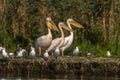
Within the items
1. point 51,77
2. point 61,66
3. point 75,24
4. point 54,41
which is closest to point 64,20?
point 75,24

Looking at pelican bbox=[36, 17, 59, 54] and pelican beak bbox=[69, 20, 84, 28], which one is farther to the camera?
pelican beak bbox=[69, 20, 84, 28]

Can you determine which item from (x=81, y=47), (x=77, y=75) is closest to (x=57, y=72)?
(x=77, y=75)

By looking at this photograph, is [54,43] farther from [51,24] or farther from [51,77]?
[51,77]

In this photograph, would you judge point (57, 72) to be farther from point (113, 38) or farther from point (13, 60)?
point (113, 38)

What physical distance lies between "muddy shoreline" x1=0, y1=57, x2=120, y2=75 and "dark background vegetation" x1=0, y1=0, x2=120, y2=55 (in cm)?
340

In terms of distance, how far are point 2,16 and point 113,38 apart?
384 cm

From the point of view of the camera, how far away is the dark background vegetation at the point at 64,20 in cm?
2469

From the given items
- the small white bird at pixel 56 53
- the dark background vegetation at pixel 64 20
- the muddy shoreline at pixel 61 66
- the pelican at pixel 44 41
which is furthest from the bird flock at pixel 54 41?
the muddy shoreline at pixel 61 66

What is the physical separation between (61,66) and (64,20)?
5.02 metres

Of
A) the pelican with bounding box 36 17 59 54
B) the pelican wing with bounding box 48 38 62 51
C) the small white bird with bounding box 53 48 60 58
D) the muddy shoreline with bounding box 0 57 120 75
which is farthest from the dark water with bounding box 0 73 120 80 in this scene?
the pelican wing with bounding box 48 38 62 51

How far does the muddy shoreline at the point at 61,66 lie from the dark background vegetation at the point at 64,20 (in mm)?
3404

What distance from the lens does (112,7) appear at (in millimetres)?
25141

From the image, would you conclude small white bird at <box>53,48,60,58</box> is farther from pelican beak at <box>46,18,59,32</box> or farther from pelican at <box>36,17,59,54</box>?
pelican beak at <box>46,18,59,32</box>

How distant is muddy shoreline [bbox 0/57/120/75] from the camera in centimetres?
2048
